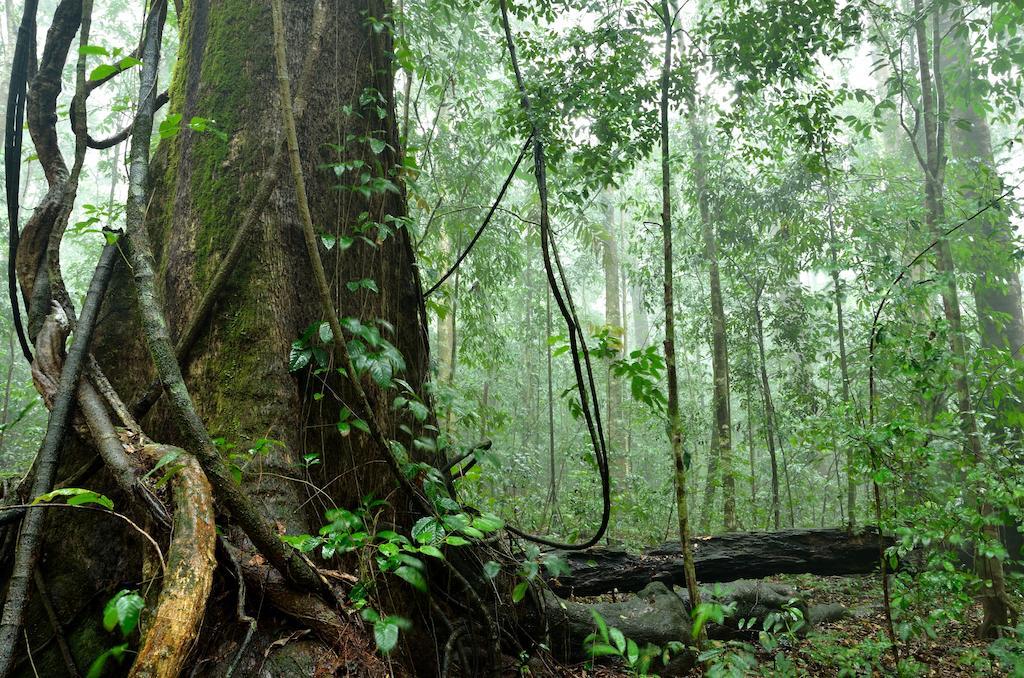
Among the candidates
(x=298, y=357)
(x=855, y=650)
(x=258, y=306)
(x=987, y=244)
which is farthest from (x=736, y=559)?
(x=258, y=306)

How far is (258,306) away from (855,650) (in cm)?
434

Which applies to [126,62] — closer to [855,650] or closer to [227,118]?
[227,118]

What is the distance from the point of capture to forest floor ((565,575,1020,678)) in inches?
136

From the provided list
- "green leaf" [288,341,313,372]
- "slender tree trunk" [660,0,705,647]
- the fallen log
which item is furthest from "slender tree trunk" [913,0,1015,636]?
"green leaf" [288,341,313,372]

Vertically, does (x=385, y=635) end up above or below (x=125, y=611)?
below

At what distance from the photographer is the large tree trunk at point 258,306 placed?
2098 mm

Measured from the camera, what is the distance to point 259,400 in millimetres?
2354

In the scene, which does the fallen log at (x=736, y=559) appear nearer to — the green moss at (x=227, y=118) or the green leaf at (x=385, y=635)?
the green leaf at (x=385, y=635)

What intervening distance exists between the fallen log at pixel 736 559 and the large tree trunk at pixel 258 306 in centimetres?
259

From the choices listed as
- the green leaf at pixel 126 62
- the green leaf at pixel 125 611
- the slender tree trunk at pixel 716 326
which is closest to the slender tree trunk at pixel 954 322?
the slender tree trunk at pixel 716 326

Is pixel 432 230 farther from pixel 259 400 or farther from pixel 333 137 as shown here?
pixel 259 400

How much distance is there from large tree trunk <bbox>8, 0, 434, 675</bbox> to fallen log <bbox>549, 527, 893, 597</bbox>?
2.59m

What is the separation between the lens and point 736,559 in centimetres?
529

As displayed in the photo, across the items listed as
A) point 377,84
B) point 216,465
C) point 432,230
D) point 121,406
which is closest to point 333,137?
point 377,84
